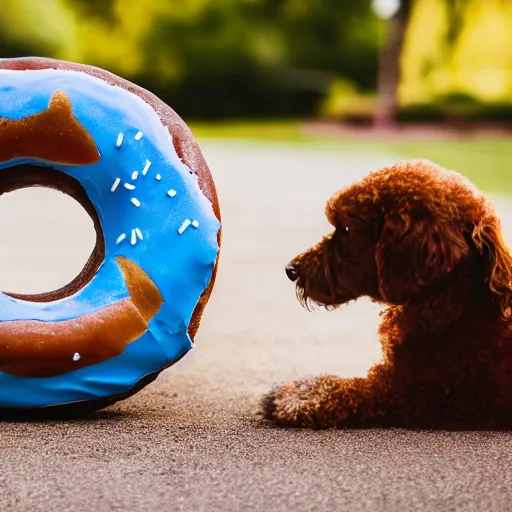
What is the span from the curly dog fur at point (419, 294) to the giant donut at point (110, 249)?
42 centimetres

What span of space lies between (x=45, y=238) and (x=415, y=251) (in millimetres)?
6523

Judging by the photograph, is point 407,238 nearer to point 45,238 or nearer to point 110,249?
point 110,249

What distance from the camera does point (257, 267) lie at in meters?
7.41

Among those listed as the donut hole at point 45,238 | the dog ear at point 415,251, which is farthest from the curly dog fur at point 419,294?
the donut hole at point 45,238

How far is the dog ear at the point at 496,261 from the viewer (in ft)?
9.98

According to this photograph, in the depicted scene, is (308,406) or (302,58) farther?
(302,58)

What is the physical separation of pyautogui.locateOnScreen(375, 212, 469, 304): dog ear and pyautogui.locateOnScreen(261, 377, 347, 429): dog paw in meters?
0.47

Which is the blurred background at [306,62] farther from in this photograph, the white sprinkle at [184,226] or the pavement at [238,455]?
the white sprinkle at [184,226]

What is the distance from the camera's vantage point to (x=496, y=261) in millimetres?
3041

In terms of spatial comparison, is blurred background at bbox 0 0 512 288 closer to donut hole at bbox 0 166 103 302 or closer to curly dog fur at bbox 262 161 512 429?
donut hole at bbox 0 166 103 302

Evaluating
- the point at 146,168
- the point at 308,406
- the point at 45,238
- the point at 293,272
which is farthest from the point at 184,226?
the point at 45,238

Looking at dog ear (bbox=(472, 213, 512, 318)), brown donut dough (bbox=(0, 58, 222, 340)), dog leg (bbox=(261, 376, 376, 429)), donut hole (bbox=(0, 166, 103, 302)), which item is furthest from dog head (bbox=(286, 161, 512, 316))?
donut hole (bbox=(0, 166, 103, 302))

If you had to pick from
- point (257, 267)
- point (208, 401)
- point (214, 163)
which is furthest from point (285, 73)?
point (208, 401)

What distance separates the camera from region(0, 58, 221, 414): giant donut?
3238mm
